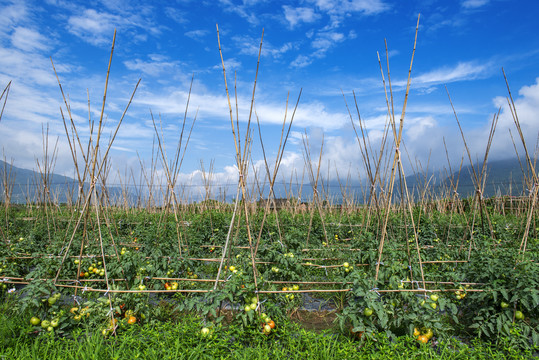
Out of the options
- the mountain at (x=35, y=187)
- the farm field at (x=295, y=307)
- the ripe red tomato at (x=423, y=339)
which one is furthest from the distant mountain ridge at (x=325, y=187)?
the ripe red tomato at (x=423, y=339)

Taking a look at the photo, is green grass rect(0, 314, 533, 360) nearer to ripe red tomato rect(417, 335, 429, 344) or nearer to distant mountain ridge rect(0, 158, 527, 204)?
ripe red tomato rect(417, 335, 429, 344)

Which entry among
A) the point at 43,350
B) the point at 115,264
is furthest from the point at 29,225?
the point at 43,350

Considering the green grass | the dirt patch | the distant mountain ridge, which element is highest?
the distant mountain ridge

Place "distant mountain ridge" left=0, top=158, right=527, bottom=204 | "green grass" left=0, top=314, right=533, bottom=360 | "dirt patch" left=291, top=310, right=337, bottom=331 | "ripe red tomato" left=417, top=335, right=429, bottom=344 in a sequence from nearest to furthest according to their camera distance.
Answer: "green grass" left=0, top=314, right=533, bottom=360, "ripe red tomato" left=417, top=335, right=429, bottom=344, "dirt patch" left=291, top=310, right=337, bottom=331, "distant mountain ridge" left=0, top=158, right=527, bottom=204

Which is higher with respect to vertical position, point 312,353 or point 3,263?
point 3,263

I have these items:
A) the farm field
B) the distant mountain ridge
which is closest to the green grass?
the farm field

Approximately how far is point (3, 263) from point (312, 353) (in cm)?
343

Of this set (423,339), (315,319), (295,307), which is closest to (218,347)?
(295,307)

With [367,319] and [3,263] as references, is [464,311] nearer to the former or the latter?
[367,319]

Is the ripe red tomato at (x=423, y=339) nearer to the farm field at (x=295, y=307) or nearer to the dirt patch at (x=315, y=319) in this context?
the farm field at (x=295, y=307)

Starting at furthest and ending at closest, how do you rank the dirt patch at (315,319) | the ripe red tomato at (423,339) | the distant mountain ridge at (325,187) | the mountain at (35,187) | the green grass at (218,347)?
1. the distant mountain ridge at (325,187)
2. the mountain at (35,187)
3. the dirt patch at (315,319)
4. the ripe red tomato at (423,339)
5. the green grass at (218,347)

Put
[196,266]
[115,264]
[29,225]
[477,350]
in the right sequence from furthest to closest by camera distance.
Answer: [29,225], [196,266], [115,264], [477,350]

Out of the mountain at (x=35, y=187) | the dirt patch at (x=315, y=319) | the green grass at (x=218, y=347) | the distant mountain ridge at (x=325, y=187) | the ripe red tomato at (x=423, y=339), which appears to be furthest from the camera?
the distant mountain ridge at (x=325, y=187)

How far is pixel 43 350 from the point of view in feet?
7.53
